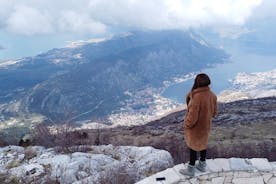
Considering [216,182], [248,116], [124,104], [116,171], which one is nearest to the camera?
[216,182]

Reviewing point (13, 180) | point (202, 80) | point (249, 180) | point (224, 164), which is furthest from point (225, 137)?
point (202, 80)

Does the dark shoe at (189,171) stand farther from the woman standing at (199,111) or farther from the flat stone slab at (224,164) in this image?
the flat stone slab at (224,164)

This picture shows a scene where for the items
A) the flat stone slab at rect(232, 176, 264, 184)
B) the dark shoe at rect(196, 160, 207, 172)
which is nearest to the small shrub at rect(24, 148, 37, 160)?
the dark shoe at rect(196, 160, 207, 172)

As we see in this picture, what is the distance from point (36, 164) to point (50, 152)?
1.37 m

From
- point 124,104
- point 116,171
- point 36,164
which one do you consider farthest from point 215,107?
point 124,104

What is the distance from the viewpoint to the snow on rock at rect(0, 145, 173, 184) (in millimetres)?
10953

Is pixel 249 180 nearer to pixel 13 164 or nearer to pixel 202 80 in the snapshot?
pixel 202 80

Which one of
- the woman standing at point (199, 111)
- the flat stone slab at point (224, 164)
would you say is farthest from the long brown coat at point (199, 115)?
the flat stone slab at point (224, 164)

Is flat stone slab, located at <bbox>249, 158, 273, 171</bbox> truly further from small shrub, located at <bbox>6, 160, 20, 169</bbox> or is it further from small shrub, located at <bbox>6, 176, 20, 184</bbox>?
small shrub, located at <bbox>6, 160, 20, 169</bbox>

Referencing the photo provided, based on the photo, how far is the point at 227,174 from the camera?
8859 mm

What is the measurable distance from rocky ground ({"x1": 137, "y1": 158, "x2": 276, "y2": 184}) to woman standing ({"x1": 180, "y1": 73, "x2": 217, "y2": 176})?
2.09 ft

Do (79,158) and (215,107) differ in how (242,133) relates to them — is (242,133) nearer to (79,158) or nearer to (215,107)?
(79,158)

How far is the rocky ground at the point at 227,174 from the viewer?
853 cm

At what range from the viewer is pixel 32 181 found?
1114cm
